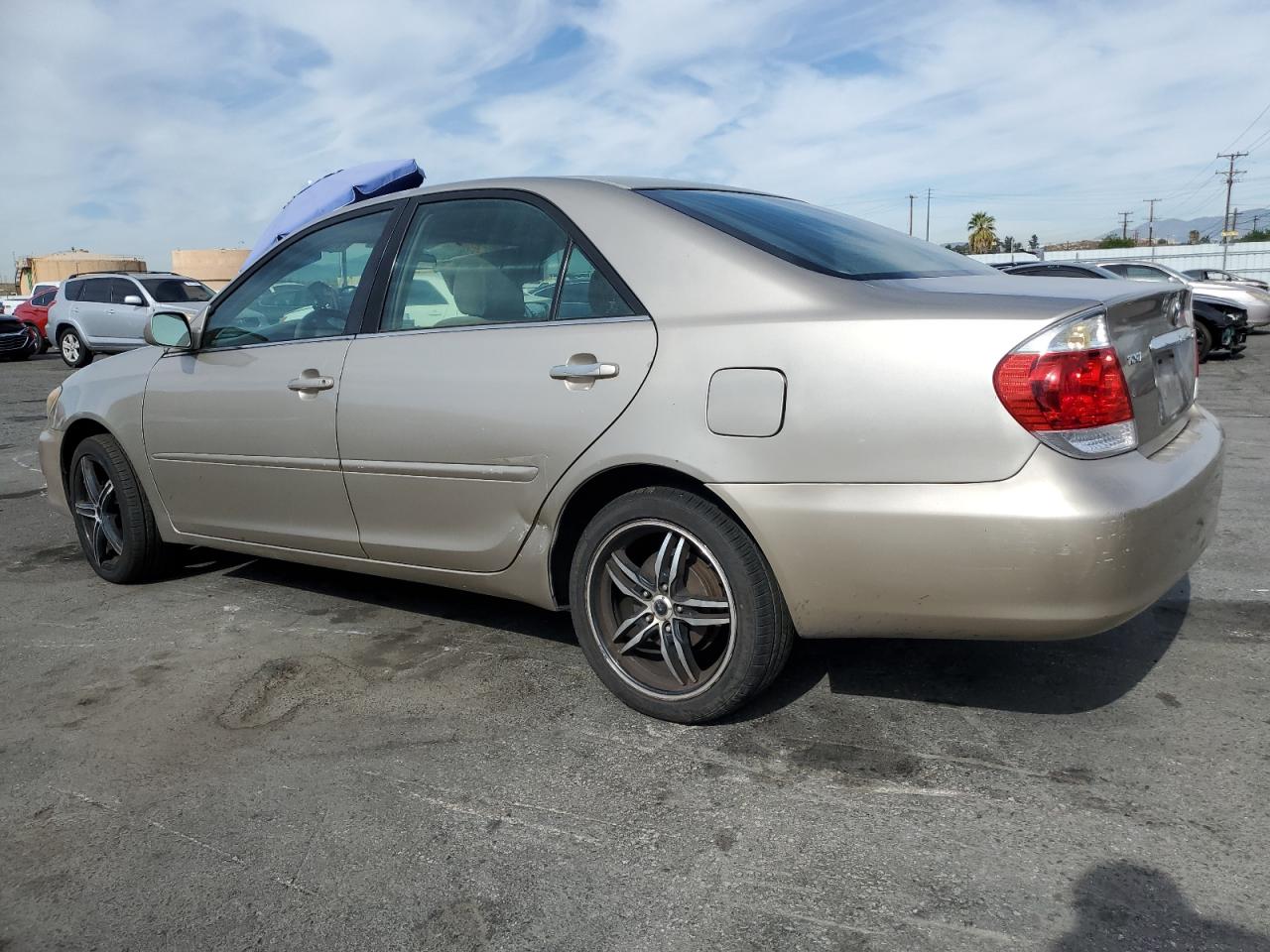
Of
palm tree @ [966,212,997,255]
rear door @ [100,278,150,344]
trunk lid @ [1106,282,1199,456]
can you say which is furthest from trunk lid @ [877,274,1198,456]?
palm tree @ [966,212,997,255]

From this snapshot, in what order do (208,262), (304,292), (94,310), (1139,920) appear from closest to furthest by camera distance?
(1139,920) < (304,292) < (94,310) < (208,262)

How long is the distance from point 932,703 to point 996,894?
970 millimetres

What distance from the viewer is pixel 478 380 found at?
3.21m

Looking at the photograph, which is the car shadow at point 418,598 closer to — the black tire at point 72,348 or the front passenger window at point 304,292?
the front passenger window at point 304,292

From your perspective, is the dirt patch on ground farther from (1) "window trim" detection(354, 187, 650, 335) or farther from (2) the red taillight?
(2) the red taillight

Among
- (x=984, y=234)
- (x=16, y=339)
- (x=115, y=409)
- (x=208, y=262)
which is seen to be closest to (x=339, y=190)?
(x=115, y=409)

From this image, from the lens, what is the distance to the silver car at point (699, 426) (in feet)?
7.96

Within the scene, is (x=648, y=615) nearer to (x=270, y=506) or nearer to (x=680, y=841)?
(x=680, y=841)

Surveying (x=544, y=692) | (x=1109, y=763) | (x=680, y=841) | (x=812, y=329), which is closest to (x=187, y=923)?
(x=680, y=841)

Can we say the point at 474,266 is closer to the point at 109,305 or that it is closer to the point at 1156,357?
the point at 1156,357

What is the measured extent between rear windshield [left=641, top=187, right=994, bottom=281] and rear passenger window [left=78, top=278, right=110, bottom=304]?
18499mm

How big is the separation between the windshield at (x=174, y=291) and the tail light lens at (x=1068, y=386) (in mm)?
18141

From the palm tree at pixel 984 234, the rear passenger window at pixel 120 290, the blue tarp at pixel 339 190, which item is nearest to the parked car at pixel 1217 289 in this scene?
the blue tarp at pixel 339 190

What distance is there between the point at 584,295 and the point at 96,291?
1906 cm
